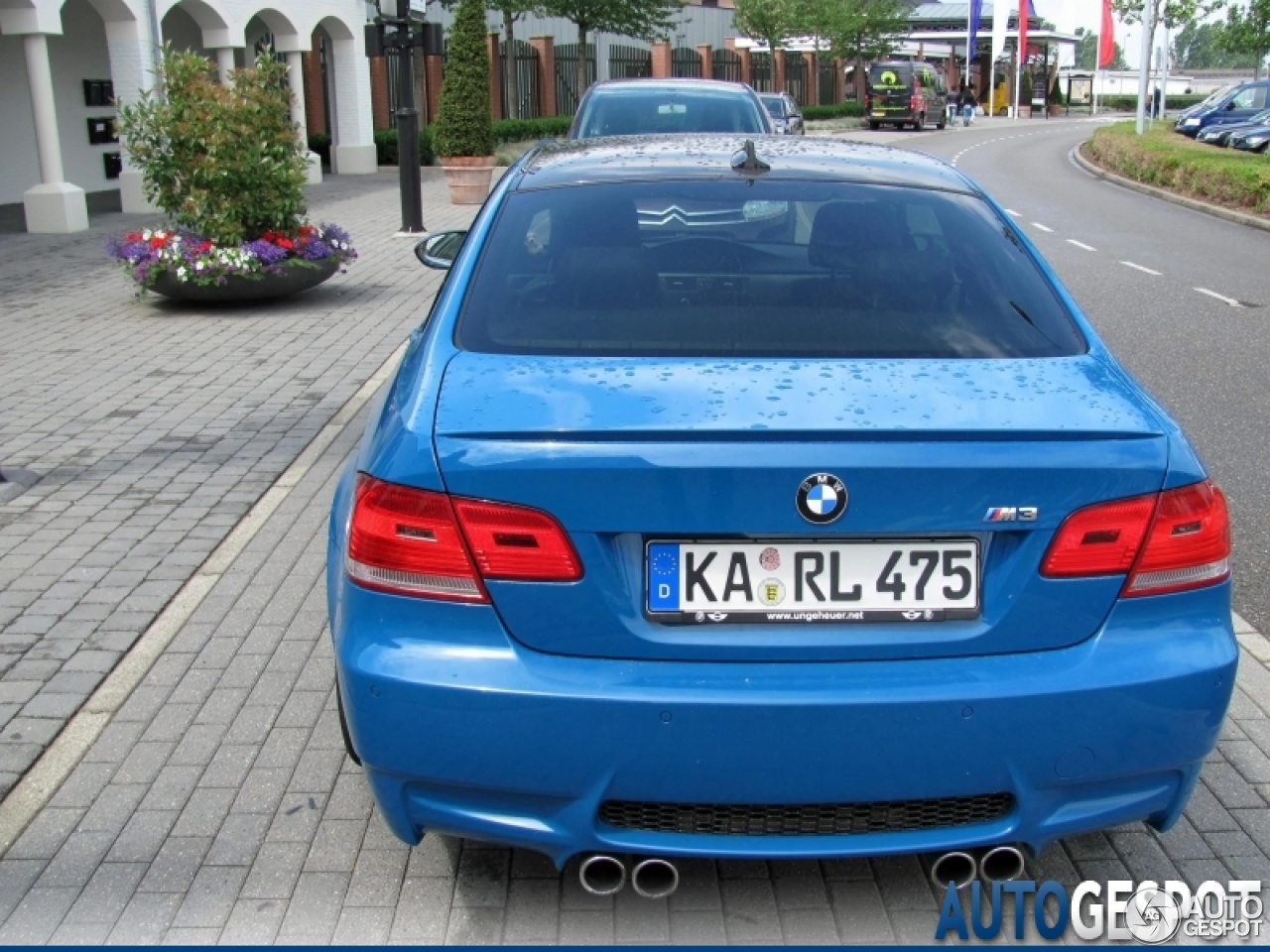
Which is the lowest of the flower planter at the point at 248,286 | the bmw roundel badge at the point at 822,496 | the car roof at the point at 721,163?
the flower planter at the point at 248,286

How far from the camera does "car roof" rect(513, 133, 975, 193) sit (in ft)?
13.2

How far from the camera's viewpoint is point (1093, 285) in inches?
559

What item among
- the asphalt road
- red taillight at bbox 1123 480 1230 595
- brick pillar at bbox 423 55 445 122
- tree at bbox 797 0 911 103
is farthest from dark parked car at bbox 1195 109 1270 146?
red taillight at bbox 1123 480 1230 595

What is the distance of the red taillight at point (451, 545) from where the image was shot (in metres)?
2.76

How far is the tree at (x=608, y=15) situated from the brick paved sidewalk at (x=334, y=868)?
3455 centimetres

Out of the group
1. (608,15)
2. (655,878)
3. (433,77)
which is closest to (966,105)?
(608,15)

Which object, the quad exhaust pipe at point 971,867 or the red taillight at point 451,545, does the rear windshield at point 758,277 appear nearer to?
the red taillight at point 451,545

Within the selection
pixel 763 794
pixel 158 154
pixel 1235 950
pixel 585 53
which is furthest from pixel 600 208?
pixel 585 53

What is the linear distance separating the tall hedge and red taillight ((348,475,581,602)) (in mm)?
19909

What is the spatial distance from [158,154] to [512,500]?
1008 centimetres

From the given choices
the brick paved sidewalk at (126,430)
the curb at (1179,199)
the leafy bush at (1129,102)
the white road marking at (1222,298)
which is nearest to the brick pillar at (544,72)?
the curb at (1179,199)

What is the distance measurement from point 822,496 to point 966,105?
228 feet

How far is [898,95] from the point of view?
189 feet

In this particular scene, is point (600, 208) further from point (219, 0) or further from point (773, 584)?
point (219, 0)
